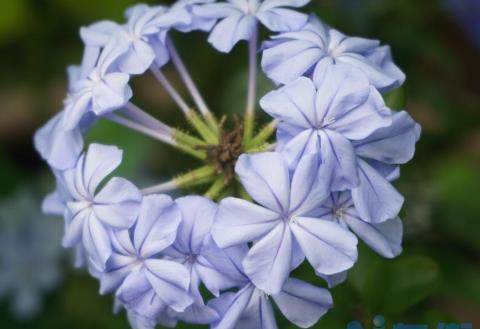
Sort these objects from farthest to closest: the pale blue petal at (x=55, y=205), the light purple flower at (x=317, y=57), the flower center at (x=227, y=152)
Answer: the pale blue petal at (x=55, y=205), the flower center at (x=227, y=152), the light purple flower at (x=317, y=57)

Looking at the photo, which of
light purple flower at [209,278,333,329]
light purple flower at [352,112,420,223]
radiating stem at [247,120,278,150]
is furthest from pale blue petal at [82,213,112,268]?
light purple flower at [352,112,420,223]

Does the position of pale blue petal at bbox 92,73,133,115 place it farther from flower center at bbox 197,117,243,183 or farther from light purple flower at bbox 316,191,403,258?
light purple flower at bbox 316,191,403,258

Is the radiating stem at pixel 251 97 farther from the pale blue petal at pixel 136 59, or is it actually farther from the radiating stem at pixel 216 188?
the pale blue petal at pixel 136 59

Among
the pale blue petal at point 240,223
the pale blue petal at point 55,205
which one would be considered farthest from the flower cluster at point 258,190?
the pale blue petal at point 55,205

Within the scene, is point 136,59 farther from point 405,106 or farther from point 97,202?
point 405,106

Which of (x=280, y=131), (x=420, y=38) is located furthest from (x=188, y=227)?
(x=420, y=38)

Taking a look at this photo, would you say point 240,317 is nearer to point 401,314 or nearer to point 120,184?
point 120,184

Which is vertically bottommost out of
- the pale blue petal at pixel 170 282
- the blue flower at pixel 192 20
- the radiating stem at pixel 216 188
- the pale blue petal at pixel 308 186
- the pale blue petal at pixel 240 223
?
the pale blue petal at pixel 170 282
